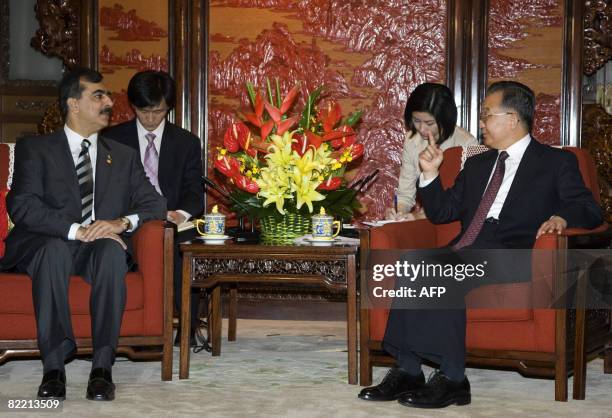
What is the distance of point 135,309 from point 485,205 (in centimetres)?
131

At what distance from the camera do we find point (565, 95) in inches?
200

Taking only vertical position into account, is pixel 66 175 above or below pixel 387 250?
above

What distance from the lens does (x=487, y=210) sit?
3352 millimetres

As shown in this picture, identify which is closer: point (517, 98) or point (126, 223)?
point (517, 98)

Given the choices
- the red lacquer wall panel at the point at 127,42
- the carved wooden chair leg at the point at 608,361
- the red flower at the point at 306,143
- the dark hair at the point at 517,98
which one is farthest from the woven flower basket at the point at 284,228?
the red lacquer wall panel at the point at 127,42

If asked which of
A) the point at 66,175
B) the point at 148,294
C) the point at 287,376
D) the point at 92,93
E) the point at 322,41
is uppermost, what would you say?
the point at 322,41

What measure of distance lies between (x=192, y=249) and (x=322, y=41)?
89.5 inches

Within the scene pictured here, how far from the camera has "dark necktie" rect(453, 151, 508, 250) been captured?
3338 millimetres

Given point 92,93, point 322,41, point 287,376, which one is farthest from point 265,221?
point 322,41

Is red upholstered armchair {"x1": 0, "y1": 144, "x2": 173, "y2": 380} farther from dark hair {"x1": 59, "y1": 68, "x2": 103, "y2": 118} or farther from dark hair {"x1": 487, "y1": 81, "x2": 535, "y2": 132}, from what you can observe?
dark hair {"x1": 487, "y1": 81, "x2": 535, "y2": 132}

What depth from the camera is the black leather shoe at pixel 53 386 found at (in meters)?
3.04

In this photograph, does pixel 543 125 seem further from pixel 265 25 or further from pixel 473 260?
pixel 473 260

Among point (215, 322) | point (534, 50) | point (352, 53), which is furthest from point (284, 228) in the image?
point (534, 50)

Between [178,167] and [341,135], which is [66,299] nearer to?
[341,135]
